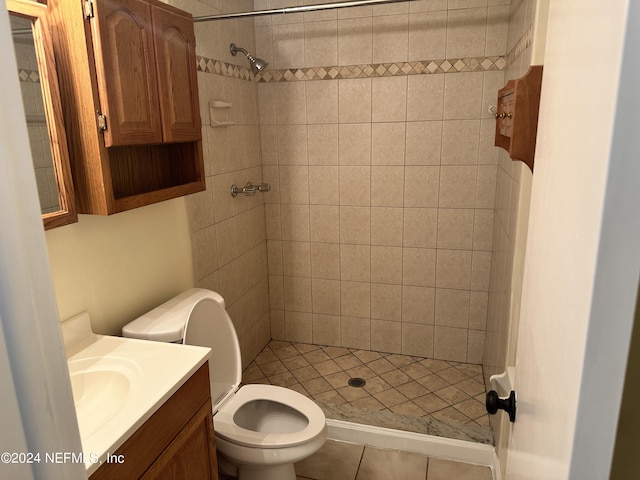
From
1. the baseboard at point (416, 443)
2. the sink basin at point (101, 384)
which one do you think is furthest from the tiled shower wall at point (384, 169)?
the sink basin at point (101, 384)

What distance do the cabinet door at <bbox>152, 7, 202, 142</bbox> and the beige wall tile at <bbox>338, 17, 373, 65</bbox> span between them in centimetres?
112

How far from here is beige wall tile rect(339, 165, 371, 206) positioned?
2.77 metres

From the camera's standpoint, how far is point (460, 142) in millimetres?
2568

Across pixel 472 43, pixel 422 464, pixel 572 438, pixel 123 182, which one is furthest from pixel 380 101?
pixel 572 438

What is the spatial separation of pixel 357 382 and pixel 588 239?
2413mm

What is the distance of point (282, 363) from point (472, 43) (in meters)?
2.16

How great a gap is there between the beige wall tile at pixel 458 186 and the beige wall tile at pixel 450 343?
796 millimetres

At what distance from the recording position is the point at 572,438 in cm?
43

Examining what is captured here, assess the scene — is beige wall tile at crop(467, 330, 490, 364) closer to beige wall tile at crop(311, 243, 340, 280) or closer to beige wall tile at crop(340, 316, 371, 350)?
beige wall tile at crop(340, 316, 371, 350)

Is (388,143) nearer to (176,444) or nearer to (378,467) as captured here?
(378,467)

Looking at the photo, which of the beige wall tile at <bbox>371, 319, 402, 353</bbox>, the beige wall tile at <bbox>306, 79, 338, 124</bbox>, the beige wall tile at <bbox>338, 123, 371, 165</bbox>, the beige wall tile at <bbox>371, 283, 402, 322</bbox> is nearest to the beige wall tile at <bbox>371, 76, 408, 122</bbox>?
the beige wall tile at <bbox>338, 123, 371, 165</bbox>

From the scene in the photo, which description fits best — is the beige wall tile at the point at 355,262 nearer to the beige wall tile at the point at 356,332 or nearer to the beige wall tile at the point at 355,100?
the beige wall tile at the point at 356,332

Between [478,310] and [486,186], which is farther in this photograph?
[478,310]

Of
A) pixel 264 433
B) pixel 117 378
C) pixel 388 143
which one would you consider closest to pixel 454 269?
pixel 388 143
